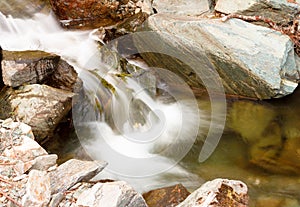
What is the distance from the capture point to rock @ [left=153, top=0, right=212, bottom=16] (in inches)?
244

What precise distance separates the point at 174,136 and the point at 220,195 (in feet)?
6.02

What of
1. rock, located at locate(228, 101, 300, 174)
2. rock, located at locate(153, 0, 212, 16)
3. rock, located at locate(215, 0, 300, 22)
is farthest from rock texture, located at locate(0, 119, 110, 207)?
rock, located at locate(215, 0, 300, 22)

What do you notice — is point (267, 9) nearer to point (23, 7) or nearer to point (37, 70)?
point (37, 70)

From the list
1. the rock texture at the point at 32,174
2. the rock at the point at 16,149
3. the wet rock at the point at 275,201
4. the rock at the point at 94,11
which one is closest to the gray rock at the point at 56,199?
the rock texture at the point at 32,174

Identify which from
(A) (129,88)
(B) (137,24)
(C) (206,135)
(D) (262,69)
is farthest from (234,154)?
(B) (137,24)

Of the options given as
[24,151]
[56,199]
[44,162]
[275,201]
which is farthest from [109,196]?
[275,201]

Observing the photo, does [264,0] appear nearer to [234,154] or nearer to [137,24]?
[137,24]

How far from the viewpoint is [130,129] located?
4902 millimetres

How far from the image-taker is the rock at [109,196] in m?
3.13

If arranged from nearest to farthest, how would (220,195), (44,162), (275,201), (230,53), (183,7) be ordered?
(220,195) < (44,162) < (275,201) < (230,53) < (183,7)

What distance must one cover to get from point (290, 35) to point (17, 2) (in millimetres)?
4300

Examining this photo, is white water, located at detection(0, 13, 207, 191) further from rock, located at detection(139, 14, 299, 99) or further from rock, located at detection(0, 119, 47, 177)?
rock, located at detection(0, 119, 47, 177)

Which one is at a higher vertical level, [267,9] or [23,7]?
[23,7]

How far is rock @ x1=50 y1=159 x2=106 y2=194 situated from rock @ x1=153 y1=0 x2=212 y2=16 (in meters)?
3.31
